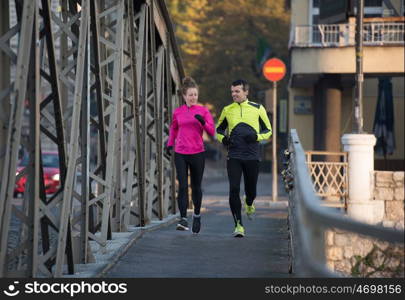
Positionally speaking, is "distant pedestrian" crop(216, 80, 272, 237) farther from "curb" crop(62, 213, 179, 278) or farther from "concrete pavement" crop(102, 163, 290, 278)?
"curb" crop(62, 213, 179, 278)

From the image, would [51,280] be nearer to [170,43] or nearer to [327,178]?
[170,43]

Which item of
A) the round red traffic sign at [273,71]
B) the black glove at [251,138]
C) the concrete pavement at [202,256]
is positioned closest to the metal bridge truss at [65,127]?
the concrete pavement at [202,256]

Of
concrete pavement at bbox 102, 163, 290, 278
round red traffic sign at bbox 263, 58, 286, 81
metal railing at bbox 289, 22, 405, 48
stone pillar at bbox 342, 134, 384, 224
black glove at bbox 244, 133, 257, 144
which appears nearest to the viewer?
concrete pavement at bbox 102, 163, 290, 278

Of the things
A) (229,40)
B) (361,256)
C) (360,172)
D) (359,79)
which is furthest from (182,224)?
(229,40)

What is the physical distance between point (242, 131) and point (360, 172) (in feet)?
49.6

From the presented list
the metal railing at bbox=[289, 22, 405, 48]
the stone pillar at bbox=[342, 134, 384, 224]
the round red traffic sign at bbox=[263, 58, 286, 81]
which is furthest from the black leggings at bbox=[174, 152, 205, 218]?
the metal railing at bbox=[289, 22, 405, 48]

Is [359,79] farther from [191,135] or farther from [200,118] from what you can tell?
[200,118]

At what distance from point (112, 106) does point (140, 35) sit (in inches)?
134

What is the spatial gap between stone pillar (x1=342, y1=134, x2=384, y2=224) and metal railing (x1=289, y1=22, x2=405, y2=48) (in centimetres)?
964

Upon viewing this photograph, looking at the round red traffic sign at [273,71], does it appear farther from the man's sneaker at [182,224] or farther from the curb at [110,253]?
the man's sneaker at [182,224]

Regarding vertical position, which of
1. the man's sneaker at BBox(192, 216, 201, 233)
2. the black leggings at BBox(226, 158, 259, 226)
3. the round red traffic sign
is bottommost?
the man's sneaker at BBox(192, 216, 201, 233)

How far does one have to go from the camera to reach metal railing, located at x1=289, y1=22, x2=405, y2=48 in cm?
3741

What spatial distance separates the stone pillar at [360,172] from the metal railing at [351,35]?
964cm

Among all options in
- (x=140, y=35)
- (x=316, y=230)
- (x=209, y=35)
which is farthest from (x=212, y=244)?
(x=209, y=35)
